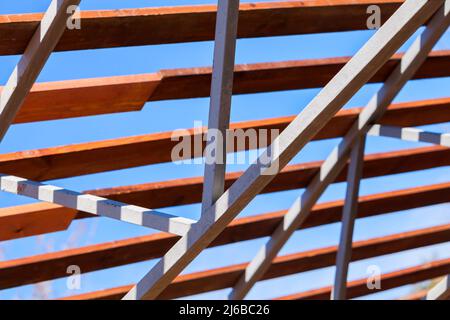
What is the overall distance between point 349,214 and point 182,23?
2210 millimetres

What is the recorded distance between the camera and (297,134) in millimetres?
3547

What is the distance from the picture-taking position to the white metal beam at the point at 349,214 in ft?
20.7

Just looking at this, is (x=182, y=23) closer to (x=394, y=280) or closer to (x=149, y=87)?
(x=149, y=87)

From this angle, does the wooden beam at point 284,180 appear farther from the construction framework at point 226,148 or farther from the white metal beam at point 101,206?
the white metal beam at point 101,206

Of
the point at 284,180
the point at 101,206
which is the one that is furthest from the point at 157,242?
the point at 101,206

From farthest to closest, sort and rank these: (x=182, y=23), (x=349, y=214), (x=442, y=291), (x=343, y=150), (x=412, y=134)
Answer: (x=442, y=291)
(x=343, y=150)
(x=349, y=214)
(x=412, y=134)
(x=182, y=23)

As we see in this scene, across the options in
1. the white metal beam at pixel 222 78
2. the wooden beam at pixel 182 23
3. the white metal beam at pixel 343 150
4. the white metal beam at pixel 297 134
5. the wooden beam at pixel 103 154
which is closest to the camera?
the white metal beam at pixel 297 134

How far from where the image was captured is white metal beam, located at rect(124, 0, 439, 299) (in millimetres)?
3221

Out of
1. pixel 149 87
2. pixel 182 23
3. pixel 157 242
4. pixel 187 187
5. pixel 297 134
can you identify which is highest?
pixel 182 23

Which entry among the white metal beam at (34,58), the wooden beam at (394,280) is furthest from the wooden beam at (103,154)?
the wooden beam at (394,280)

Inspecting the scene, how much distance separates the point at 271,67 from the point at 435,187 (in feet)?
9.56

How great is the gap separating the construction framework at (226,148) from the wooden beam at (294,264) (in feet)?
0.05

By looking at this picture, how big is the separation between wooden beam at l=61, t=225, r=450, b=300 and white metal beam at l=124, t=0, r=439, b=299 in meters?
2.83
